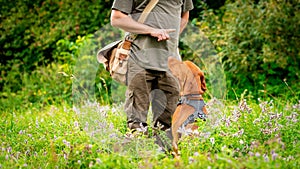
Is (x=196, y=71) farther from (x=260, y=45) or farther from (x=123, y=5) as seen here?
(x=260, y=45)

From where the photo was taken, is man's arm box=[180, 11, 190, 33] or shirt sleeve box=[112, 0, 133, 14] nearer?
shirt sleeve box=[112, 0, 133, 14]

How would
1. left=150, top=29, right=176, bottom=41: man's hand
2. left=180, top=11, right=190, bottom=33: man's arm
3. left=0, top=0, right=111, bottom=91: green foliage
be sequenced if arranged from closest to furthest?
1. left=150, top=29, right=176, bottom=41: man's hand
2. left=180, top=11, right=190, bottom=33: man's arm
3. left=0, top=0, right=111, bottom=91: green foliage

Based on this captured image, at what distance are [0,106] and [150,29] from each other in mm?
4668

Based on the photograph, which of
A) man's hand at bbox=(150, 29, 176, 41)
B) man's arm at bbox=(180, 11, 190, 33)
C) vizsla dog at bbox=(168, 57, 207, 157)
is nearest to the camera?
man's hand at bbox=(150, 29, 176, 41)

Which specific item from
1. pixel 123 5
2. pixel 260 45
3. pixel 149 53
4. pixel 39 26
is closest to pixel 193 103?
pixel 149 53

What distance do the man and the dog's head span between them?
2.1 inches

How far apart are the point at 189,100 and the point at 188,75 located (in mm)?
244

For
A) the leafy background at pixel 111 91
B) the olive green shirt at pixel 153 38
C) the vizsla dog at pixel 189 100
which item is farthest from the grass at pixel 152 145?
the olive green shirt at pixel 153 38

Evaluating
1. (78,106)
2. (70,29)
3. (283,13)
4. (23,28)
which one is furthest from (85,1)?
(78,106)

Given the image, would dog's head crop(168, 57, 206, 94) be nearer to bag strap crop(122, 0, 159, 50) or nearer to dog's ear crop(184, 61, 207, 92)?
dog's ear crop(184, 61, 207, 92)

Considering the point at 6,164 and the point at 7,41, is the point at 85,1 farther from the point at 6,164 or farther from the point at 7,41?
the point at 6,164

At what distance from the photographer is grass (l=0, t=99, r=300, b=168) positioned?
3.69 metres

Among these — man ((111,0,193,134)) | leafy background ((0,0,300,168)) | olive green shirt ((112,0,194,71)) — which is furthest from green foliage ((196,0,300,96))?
olive green shirt ((112,0,194,71))

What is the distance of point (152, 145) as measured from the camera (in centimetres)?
438
